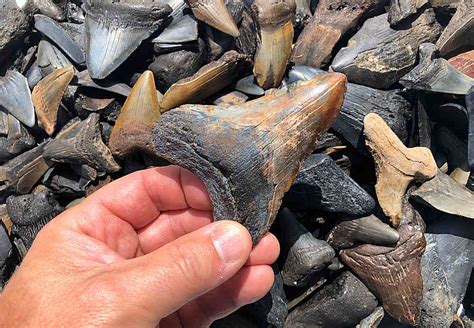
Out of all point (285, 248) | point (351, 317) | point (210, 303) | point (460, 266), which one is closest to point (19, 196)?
point (210, 303)

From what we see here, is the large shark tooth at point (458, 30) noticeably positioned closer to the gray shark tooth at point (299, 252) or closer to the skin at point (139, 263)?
the gray shark tooth at point (299, 252)

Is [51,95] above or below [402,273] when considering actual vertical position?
above

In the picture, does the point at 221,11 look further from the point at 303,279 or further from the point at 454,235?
the point at 454,235

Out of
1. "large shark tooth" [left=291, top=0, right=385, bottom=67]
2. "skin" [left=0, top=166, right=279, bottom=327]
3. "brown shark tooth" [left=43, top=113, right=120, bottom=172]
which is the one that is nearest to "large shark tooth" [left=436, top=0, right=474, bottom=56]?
"large shark tooth" [left=291, top=0, right=385, bottom=67]

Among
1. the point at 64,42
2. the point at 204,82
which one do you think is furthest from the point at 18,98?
the point at 204,82

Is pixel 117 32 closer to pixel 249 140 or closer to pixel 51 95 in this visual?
pixel 51 95

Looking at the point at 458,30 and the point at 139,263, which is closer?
the point at 139,263

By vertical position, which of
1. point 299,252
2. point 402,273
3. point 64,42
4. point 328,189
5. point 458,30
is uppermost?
point 64,42
